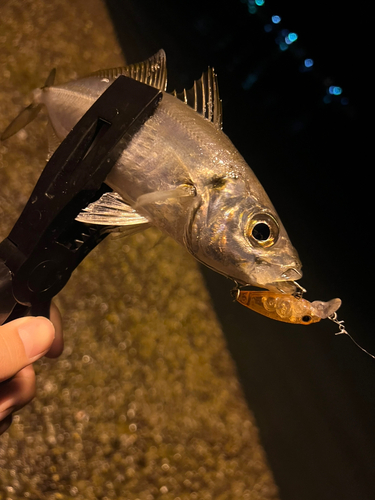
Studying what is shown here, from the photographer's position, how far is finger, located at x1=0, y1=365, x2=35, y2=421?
0.69 m

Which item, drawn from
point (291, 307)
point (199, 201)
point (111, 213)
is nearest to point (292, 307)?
point (291, 307)

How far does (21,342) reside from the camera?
22.7 inches

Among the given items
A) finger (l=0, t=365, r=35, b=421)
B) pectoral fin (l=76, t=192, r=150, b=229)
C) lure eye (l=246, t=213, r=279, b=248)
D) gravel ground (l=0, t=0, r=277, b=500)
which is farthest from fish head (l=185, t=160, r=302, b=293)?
gravel ground (l=0, t=0, r=277, b=500)

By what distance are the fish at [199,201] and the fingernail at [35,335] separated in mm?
219

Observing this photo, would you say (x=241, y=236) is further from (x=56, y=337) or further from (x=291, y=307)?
(x=56, y=337)

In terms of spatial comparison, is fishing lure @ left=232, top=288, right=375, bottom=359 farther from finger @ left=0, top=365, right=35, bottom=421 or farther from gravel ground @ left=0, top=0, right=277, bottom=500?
gravel ground @ left=0, top=0, right=277, bottom=500

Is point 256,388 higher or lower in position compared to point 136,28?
lower

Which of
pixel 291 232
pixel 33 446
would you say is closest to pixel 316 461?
pixel 291 232

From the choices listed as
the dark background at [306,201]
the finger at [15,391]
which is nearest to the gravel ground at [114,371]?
the dark background at [306,201]

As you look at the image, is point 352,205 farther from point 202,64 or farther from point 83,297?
point 83,297

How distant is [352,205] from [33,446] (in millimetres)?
1273

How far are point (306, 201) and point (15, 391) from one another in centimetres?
104

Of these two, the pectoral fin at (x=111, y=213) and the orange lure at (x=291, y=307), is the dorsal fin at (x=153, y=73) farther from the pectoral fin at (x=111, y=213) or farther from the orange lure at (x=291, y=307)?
the orange lure at (x=291, y=307)

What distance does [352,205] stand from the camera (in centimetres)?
102
